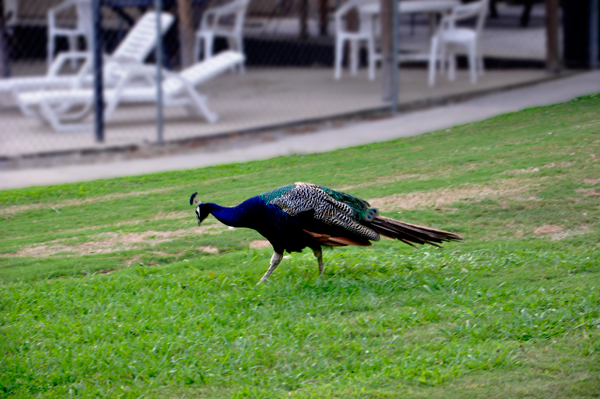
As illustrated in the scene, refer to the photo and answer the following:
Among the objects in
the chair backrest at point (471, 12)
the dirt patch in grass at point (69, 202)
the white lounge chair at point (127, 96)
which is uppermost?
the chair backrest at point (471, 12)

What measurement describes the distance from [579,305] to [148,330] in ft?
7.82

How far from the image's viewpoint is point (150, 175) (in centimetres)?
766

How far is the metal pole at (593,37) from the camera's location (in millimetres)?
12625

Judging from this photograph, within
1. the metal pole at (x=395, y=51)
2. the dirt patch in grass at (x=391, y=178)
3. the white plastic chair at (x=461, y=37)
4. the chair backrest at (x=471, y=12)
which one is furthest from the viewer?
the white plastic chair at (x=461, y=37)

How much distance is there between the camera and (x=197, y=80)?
1070 cm

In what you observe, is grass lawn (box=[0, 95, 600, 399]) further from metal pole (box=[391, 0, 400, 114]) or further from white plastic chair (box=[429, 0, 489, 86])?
white plastic chair (box=[429, 0, 489, 86])

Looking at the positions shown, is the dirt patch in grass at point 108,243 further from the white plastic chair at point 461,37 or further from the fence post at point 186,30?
the white plastic chair at point 461,37

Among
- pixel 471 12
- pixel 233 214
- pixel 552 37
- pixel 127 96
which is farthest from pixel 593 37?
pixel 233 214

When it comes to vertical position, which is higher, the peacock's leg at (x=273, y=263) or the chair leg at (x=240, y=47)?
the chair leg at (x=240, y=47)

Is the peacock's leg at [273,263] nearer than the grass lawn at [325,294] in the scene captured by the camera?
No

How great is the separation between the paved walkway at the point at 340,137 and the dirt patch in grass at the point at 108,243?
227 cm

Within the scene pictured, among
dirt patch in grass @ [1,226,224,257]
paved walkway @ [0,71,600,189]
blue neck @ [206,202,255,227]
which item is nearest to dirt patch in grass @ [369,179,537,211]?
dirt patch in grass @ [1,226,224,257]

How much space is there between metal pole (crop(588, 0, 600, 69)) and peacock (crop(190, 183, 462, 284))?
9.65 metres

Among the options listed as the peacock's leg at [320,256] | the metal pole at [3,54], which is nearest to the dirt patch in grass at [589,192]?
the peacock's leg at [320,256]
